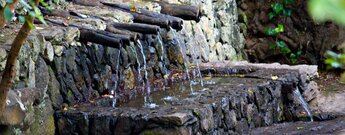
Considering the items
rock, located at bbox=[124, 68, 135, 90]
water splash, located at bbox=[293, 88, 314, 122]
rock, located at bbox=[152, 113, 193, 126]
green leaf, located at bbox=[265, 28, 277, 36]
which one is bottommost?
water splash, located at bbox=[293, 88, 314, 122]

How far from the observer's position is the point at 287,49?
32.6 feet

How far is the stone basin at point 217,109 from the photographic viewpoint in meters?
4.30

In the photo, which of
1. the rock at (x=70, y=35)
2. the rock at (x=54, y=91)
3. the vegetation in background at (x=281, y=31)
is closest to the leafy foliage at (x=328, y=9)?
the rock at (x=54, y=91)

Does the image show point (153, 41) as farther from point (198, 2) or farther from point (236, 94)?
point (198, 2)

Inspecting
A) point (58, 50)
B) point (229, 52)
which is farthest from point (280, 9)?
point (58, 50)

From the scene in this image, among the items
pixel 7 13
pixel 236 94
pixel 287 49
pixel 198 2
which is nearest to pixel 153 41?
pixel 236 94

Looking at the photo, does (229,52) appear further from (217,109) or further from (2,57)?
(2,57)

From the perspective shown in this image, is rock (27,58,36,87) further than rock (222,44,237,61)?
No

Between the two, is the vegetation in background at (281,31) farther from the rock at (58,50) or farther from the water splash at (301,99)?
the rock at (58,50)

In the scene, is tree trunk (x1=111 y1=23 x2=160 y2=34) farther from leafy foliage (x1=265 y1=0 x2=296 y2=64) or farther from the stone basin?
leafy foliage (x1=265 y1=0 x2=296 y2=64)

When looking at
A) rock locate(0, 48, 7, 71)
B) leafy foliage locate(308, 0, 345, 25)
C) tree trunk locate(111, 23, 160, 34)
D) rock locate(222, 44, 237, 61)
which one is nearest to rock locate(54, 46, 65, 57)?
rock locate(0, 48, 7, 71)

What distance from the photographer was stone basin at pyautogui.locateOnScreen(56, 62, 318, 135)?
4.30 metres

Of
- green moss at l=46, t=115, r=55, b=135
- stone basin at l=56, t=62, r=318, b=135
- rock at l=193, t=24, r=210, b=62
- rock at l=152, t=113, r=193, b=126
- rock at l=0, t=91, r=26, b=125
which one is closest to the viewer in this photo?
rock at l=0, t=91, r=26, b=125

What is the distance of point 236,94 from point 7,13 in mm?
3952
